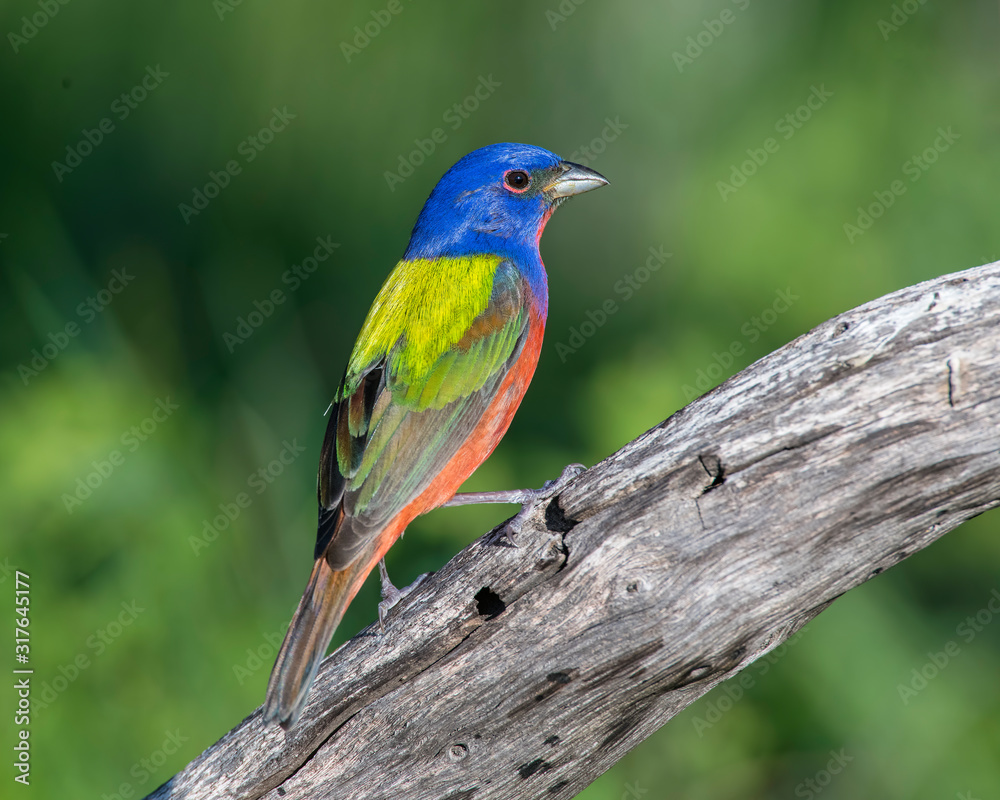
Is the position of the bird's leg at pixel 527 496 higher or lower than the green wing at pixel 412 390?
lower

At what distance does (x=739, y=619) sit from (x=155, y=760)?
334 cm

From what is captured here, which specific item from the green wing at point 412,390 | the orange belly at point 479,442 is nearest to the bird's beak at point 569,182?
the green wing at point 412,390

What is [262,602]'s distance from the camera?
4.95 meters

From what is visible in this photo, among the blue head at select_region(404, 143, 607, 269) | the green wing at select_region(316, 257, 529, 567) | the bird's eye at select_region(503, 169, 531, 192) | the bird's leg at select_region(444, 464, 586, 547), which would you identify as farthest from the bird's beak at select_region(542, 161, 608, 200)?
the bird's leg at select_region(444, 464, 586, 547)

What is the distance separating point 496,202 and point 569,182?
1.25 ft

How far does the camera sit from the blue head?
4.11 m

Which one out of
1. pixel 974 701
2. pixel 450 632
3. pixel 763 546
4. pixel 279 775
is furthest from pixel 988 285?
pixel 974 701

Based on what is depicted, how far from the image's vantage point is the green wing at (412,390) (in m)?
3.27

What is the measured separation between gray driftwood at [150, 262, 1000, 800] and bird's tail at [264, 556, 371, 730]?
0.15 meters

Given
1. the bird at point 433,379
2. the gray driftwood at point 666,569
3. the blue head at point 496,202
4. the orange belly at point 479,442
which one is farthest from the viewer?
the blue head at point 496,202

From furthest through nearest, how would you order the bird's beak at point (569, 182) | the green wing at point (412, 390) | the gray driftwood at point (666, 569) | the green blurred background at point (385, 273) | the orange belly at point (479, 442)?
the green blurred background at point (385, 273), the bird's beak at point (569, 182), the orange belly at point (479, 442), the green wing at point (412, 390), the gray driftwood at point (666, 569)

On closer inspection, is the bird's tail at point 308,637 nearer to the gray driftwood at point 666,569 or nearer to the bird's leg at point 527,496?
the gray driftwood at point 666,569

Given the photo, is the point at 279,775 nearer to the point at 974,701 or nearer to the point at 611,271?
the point at 974,701

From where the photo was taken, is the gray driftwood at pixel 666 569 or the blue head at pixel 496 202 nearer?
the gray driftwood at pixel 666 569
